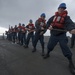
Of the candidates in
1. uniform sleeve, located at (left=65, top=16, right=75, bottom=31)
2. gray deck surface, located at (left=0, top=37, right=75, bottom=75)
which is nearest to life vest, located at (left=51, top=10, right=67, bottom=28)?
uniform sleeve, located at (left=65, top=16, right=75, bottom=31)

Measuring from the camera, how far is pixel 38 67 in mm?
8531

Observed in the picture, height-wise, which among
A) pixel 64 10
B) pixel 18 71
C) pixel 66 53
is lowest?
pixel 18 71

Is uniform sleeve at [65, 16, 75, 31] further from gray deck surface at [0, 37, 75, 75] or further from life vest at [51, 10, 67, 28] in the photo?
gray deck surface at [0, 37, 75, 75]

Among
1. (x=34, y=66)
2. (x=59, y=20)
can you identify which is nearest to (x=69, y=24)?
(x=59, y=20)

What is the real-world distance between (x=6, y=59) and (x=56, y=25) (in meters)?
2.95

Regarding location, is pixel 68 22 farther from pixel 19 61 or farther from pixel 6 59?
pixel 6 59

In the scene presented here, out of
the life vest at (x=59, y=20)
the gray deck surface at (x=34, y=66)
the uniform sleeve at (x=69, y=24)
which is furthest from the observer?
the life vest at (x=59, y=20)

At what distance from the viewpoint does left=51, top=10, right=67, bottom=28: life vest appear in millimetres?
8422

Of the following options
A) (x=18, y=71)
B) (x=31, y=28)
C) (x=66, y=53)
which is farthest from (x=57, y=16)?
(x=31, y=28)

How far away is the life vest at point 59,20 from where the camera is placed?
842 cm

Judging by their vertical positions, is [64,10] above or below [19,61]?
above

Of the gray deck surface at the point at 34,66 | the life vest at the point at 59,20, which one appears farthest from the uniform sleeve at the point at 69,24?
the gray deck surface at the point at 34,66

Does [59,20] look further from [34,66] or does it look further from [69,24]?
[34,66]

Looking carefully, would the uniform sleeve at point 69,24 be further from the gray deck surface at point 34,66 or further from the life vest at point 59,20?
the gray deck surface at point 34,66
